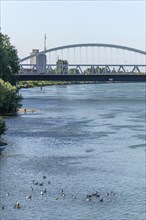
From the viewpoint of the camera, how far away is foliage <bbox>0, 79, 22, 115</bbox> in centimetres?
9947

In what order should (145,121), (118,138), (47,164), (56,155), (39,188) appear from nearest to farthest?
(39,188) → (47,164) → (56,155) → (118,138) → (145,121)

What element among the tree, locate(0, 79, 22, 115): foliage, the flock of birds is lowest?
the flock of birds

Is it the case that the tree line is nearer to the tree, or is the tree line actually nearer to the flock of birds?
the tree

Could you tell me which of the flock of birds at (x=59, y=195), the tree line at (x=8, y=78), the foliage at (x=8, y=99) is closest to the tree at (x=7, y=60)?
the tree line at (x=8, y=78)

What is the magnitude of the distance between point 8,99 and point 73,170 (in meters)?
50.1

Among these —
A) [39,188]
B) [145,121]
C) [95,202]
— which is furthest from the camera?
[145,121]

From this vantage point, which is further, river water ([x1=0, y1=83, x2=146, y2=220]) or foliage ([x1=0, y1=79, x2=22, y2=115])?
foliage ([x1=0, y1=79, x2=22, y2=115])

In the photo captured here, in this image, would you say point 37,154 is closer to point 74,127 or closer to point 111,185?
point 111,185

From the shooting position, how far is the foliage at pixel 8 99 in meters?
99.5

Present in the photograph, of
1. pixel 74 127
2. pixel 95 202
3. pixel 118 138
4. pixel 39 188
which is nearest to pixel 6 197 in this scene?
pixel 39 188

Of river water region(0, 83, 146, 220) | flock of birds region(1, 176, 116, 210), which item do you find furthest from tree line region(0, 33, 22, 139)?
flock of birds region(1, 176, 116, 210)

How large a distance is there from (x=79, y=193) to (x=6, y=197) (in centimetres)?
625

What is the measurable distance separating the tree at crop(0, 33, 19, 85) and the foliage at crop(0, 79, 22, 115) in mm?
11657

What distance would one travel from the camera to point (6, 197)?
47.4m
